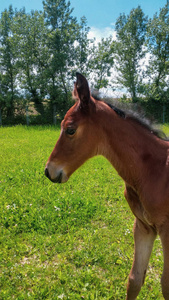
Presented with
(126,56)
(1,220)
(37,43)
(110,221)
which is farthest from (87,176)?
(126,56)

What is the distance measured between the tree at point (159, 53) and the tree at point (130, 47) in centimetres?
108

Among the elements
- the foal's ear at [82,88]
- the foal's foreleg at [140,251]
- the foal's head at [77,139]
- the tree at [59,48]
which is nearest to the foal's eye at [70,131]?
the foal's head at [77,139]

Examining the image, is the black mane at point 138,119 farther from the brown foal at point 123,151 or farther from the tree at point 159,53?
the tree at point 159,53

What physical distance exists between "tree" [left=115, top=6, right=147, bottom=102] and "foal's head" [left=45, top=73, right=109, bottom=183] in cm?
2213

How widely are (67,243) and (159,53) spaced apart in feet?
79.3

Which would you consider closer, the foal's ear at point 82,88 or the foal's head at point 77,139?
the foal's ear at point 82,88

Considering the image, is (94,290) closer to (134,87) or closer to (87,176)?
(87,176)

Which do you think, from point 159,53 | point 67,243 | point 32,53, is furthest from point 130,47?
point 67,243

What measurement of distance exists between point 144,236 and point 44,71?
746 inches

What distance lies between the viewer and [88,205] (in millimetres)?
4191

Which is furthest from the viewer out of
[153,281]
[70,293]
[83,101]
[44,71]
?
[44,71]

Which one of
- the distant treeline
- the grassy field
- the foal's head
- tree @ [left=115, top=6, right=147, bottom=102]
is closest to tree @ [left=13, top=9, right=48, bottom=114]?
the distant treeline

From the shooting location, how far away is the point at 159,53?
74.1 feet

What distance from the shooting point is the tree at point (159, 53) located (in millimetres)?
21670
